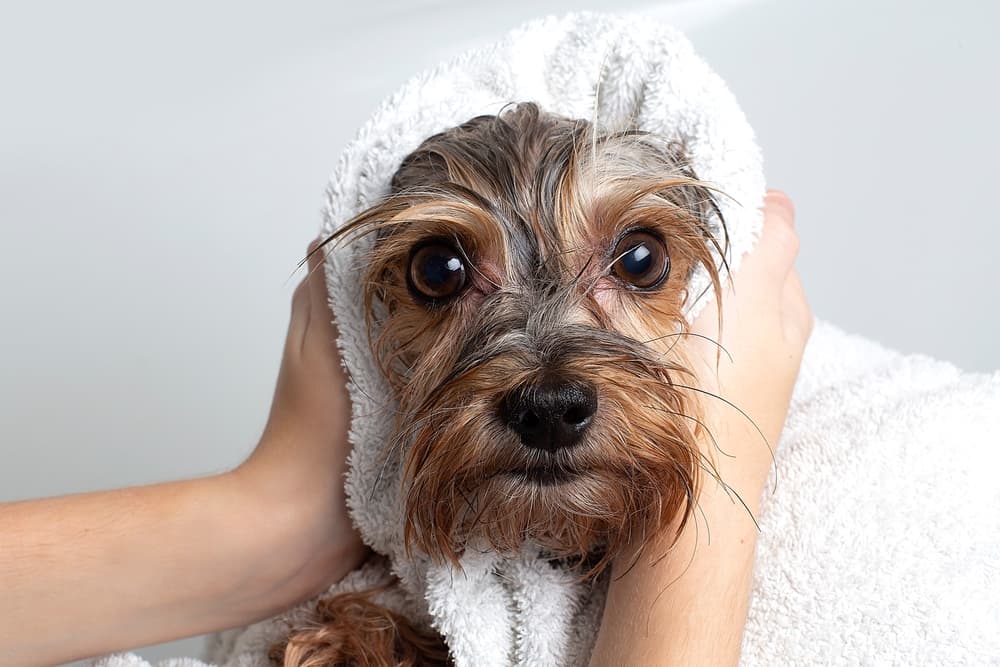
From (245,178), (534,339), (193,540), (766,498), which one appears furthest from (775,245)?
(245,178)

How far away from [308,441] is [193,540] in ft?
0.75

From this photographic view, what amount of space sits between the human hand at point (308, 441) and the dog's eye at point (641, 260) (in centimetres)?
47

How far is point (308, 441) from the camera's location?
5.64ft

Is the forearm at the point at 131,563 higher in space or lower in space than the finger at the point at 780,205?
lower

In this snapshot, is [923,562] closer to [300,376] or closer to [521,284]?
[521,284]

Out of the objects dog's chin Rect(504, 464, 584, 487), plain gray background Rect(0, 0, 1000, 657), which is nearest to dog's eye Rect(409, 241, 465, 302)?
dog's chin Rect(504, 464, 584, 487)

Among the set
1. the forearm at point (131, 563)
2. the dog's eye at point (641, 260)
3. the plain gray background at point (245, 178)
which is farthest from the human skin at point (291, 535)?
the plain gray background at point (245, 178)

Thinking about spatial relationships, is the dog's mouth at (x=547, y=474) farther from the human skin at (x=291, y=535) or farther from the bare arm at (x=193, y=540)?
the bare arm at (x=193, y=540)

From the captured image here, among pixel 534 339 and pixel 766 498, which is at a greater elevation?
pixel 534 339

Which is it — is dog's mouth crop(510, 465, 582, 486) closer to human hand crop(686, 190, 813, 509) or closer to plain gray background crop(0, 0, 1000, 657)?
human hand crop(686, 190, 813, 509)

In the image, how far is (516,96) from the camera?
184 cm

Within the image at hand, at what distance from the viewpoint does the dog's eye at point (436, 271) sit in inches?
62.4

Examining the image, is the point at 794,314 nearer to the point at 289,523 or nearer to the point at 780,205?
the point at 780,205

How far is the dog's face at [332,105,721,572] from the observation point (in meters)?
1.37
